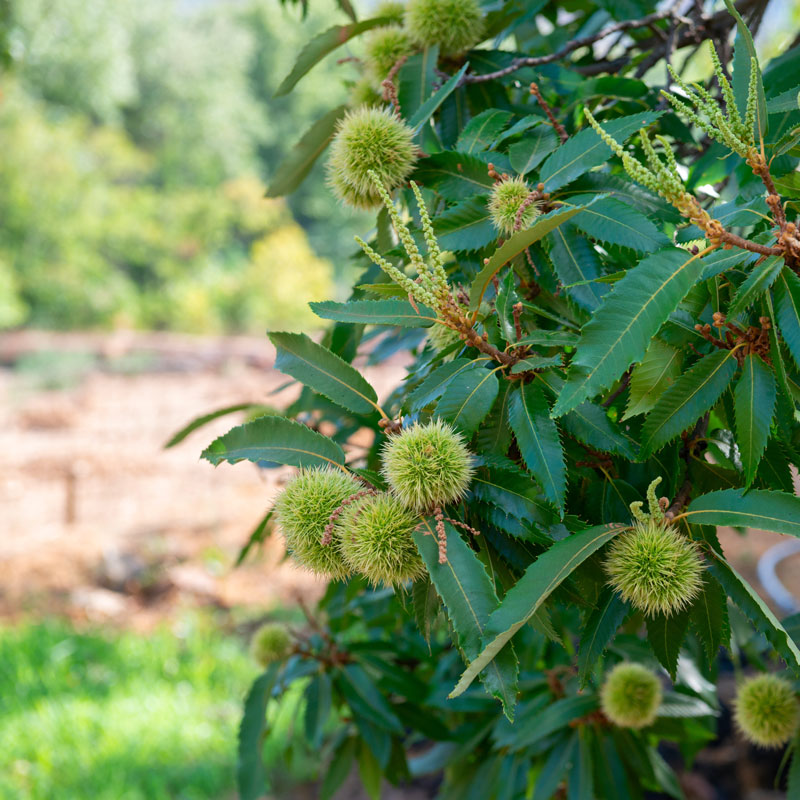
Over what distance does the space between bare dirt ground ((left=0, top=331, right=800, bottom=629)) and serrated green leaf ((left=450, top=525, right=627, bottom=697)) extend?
0.79 metres

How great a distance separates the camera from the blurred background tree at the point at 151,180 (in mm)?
10867

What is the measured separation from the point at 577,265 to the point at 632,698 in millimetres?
766

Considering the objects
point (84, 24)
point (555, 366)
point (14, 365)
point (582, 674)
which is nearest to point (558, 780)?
point (582, 674)

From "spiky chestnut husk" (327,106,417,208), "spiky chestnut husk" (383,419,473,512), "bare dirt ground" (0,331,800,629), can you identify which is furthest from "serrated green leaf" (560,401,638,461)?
"bare dirt ground" (0,331,800,629)

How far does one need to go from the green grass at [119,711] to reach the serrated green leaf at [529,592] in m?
2.22

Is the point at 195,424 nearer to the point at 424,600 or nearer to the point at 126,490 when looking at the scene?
the point at 424,600

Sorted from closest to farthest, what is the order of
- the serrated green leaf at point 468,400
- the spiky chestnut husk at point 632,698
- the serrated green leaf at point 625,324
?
the serrated green leaf at point 625,324, the serrated green leaf at point 468,400, the spiky chestnut husk at point 632,698

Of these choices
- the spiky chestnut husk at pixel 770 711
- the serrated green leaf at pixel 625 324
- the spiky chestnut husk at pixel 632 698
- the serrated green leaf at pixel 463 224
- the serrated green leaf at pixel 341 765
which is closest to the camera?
the serrated green leaf at pixel 625 324

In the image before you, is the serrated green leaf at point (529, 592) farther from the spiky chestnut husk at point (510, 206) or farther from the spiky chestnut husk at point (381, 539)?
the spiky chestnut husk at point (510, 206)

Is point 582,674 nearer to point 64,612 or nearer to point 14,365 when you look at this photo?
point 64,612

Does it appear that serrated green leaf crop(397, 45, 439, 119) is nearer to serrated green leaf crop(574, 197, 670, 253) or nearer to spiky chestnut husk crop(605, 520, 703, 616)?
serrated green leaf crop(574, 197, 670, 253)

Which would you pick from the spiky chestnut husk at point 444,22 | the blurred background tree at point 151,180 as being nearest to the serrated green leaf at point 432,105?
the spiky chestnut husk at point 444,22

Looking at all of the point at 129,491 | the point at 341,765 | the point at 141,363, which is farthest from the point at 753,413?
the point at 141,363

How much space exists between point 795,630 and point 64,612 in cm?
356
